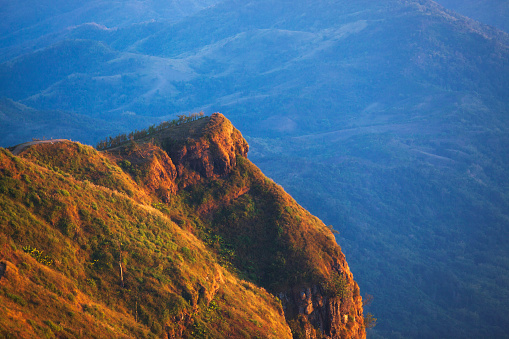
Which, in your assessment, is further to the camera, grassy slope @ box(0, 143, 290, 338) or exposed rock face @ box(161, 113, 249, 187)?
exposed rock face @ box(161, 113, 249, 187)

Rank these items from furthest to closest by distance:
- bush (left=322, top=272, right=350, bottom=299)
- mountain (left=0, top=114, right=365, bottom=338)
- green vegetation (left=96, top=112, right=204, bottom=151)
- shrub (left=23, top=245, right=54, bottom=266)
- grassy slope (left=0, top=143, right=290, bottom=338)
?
1. green vegetation (left=96, top=112, right=204, bottom=151)
2. bush (left=322, top=272, right=350, bottom=299)
3. shrub (left=23, top=245, right=54, bottom=266)
4. mountain (left=0, top=114, right=365, bottom=338)
5. grassy slope (left=0, top=143, right=290, bottom=338)

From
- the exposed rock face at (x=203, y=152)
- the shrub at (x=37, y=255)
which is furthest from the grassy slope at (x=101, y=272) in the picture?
the exposed rock face at (x=203, y=152)

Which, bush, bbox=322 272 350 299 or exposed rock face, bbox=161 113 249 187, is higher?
exposed rock face, bbox=161 113 249 187

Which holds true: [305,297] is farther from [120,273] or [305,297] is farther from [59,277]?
[59,277]

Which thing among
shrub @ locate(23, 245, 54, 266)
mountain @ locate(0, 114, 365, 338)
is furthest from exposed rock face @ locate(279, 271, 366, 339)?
shrub @ locate(23, 245, 54, 266)

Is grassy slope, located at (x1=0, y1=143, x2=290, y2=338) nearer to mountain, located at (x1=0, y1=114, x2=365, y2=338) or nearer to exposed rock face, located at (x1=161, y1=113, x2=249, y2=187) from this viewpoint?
mountain, located at (x1=0, y1=114, x2=365, y2=338)

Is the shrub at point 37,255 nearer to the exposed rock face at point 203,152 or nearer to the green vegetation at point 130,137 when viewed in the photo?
the exposed rock face at point 203,152

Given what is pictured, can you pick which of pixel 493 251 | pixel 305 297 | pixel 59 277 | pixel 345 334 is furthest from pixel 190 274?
pixel 493 251

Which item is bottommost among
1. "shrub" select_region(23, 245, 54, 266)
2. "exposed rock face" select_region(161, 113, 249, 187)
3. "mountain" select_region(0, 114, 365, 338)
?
"shrub" select_region(23, 245, 54, 266)

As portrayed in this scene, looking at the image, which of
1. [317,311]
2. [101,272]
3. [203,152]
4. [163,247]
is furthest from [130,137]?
[317,311]
